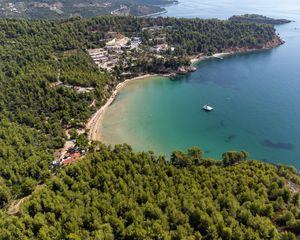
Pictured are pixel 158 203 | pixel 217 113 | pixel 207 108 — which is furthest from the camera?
pixel 207 108

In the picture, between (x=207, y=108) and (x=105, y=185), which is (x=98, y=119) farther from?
(x=105, y=185)

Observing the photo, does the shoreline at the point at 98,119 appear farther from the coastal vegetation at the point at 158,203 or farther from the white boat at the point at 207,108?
the white boat at the point at 207,108

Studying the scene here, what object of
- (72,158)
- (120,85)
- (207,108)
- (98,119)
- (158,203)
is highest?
(158,203)

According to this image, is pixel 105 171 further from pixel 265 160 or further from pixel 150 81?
pixel 150 81

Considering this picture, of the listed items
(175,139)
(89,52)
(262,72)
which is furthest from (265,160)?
(89,52)

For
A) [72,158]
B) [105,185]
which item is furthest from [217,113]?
[105,185]

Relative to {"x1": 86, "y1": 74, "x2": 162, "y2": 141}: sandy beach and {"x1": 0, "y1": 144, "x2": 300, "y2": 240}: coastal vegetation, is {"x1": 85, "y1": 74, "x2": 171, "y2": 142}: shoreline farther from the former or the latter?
{"x1": 0, "y1": 144, "x2": 300, "y2": 240}: coastal vegetation
